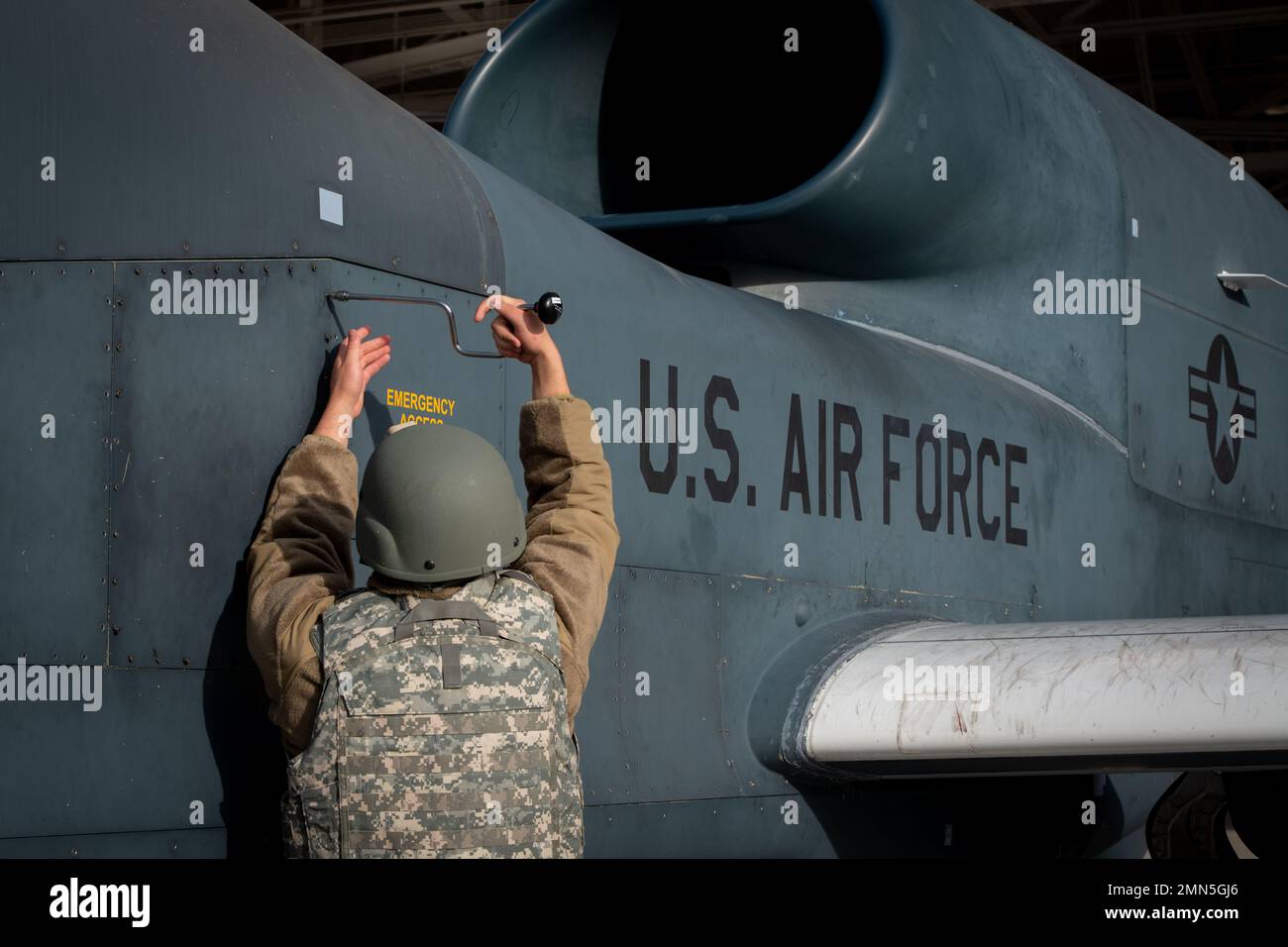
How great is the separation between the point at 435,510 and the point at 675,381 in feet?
5.07

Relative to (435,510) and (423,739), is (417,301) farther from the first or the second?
(423,739)

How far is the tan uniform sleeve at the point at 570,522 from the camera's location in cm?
288

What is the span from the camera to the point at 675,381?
4.09 m

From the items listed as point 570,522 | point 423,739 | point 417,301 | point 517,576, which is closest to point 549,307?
point 417,301

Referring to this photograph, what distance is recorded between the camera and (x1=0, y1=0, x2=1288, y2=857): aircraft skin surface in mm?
2885

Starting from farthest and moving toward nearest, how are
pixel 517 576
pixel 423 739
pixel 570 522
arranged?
pixel 570 522 → pixel 517 576 → pixel 423 739

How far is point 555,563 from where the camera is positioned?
2896 millimetres

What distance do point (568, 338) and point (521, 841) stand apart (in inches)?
56.5

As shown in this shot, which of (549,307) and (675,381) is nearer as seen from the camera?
(549,307)

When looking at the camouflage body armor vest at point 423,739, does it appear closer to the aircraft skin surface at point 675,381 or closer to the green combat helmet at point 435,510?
the green combat helmet at point 435,510

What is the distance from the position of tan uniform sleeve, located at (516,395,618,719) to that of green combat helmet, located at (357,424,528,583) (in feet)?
0.55

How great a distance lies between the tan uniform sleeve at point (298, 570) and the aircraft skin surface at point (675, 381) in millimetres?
Result: 97
